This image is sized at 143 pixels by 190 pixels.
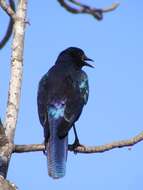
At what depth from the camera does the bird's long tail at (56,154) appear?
4461 millimetres

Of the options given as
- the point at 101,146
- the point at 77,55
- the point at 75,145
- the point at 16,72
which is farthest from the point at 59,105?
the point at 77,55

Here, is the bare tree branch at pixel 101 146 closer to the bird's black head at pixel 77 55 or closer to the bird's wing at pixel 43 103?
the bird's wing at pixel 43 103

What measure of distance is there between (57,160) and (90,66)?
232cm

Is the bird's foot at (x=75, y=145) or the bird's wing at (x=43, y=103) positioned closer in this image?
the bird's foot at (x=75, y=145)

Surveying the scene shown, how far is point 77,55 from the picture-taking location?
666 cm

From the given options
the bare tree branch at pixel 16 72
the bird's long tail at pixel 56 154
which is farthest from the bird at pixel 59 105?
the bare tree branch at pixel 16 72

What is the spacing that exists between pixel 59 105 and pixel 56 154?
0.71 meters

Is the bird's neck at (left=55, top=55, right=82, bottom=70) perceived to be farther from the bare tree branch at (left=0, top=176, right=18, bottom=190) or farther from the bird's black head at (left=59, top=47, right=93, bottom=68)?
the bare tree branch at (left=0, top=176, right=18, bottom=190)

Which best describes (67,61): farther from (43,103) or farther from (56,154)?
(56,154)

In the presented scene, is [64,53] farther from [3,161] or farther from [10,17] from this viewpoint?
[3,161]

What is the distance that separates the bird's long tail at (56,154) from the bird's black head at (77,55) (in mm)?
1721

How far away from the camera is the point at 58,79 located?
566cm

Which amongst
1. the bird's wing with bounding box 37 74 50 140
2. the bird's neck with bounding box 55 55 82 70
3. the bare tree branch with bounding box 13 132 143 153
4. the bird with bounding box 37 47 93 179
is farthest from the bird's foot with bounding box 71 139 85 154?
the bird's neck with bounding box 55 55 82 70

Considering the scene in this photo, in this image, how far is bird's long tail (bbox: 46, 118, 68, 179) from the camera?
446 cm
